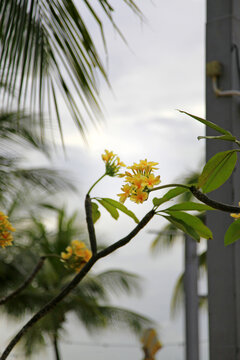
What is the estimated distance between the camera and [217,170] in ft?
3.68

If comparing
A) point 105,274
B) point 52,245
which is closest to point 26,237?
point 52,245

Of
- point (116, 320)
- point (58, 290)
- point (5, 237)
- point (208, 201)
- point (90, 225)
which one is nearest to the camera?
point (208, 201)

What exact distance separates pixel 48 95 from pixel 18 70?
0.15 metres

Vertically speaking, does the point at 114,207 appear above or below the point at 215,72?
below

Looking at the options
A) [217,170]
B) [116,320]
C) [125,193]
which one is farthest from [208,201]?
[116,320]

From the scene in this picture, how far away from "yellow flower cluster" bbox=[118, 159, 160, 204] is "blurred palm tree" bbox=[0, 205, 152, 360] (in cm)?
847

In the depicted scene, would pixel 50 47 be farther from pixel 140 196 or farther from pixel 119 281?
pixel 119 281

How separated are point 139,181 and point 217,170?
151 mm

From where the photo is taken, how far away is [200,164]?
11.1 metres

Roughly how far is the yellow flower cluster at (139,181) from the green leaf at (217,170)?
0.10 metres

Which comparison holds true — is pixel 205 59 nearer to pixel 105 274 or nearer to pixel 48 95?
pixel 48 95

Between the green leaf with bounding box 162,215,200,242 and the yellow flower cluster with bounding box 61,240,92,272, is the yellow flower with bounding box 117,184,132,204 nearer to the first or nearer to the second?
the green leaf with bounding box 162,215,200,242

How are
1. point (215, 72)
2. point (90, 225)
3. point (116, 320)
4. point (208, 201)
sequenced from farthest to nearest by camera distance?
point (116, 320) → point (215, 72) → point (90, 225) → point (208, 201)

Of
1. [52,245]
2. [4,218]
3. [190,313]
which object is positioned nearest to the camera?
[4,218]
